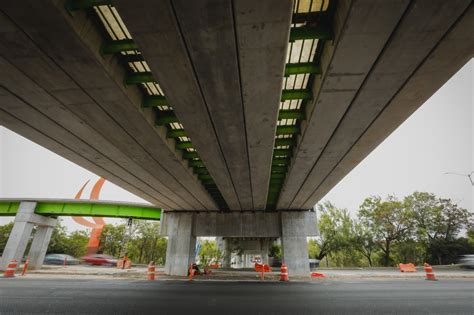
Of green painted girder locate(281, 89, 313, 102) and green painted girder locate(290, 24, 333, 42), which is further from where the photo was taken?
green painted girder locate(281, 89, 313, 102)

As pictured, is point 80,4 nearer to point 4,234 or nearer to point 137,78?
point 137,78

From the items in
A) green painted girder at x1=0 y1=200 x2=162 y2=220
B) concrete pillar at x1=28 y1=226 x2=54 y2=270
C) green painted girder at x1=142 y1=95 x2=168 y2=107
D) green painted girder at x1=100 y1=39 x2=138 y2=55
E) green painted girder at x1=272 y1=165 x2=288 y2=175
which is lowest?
concrete pillar at x1=28 y1=226 x2=54 y2=270

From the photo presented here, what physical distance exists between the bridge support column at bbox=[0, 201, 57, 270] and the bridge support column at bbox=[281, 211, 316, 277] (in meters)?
22.3

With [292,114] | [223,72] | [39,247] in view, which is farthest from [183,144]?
[39,247]

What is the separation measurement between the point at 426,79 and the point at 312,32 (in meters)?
2.57

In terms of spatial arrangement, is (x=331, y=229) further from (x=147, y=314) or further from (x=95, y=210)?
(x=147, y=314)

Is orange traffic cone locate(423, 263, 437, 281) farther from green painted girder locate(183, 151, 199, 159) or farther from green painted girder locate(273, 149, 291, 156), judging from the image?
green painted girder locate(183, 151, 199, 159)

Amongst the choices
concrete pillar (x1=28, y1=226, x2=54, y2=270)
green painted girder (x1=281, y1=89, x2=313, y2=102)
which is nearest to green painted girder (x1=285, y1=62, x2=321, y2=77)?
green painted girder (x1=281, y1=89, x2=313, y2=102)

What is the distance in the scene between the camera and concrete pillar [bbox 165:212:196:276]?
18047mm

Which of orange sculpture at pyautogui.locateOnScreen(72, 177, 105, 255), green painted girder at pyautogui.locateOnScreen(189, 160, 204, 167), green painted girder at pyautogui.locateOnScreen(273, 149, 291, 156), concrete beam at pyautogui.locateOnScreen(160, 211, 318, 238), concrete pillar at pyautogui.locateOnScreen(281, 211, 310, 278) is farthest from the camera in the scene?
orange sculpture at pyautogui.locateOnScreen(72, 177, 105, 255)

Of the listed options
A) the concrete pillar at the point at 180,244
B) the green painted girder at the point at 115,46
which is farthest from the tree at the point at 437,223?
the green painted girder at the point at 115,46

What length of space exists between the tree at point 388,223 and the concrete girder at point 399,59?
39387 mm

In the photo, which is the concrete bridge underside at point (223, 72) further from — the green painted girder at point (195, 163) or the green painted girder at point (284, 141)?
the green painted girder at point (195, 163)

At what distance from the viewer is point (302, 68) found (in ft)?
16.6
